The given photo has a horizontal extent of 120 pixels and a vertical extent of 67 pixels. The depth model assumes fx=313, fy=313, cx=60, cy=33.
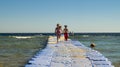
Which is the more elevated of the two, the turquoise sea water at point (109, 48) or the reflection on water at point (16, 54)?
the reflection on water at point (16, 54)

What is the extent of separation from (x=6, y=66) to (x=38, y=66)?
2912 mm

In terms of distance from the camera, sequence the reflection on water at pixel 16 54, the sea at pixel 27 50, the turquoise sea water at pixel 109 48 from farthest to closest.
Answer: the turquoise sea water at pixel 109 48 < the sea at pixel 27 50 < the reflection on water at pixel 16 54

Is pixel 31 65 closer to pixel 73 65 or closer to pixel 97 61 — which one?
pixel 73 65

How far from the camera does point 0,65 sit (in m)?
13.9

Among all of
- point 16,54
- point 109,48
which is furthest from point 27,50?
point 109,48

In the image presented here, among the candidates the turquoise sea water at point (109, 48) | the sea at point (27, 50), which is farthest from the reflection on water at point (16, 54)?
the turquoise sea water at point (109, 48)

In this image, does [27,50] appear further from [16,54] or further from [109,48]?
[109,48]

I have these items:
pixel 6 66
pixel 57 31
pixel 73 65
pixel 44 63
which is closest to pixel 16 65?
pixel 6 66

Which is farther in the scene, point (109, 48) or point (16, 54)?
point (109, 48)

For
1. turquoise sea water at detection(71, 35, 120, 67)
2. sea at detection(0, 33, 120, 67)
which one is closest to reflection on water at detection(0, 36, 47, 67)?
sea at detection(0, 33, 120, 67)

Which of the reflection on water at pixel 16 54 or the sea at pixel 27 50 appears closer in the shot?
the reflection on water at pixel 16 54

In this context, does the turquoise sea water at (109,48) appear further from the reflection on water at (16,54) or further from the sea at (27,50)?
the reflection on water at (16,54)

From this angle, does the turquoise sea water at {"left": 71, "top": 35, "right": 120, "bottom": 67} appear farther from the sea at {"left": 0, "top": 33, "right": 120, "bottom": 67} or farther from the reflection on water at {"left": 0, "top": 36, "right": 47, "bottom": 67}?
the reflection on water at {"left": 0, "top": 36, "right": 47, "bottom": 67}

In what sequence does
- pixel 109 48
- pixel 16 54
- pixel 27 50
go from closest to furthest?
pixel 16 54 → pixel 27 50 → pixel 109 48
